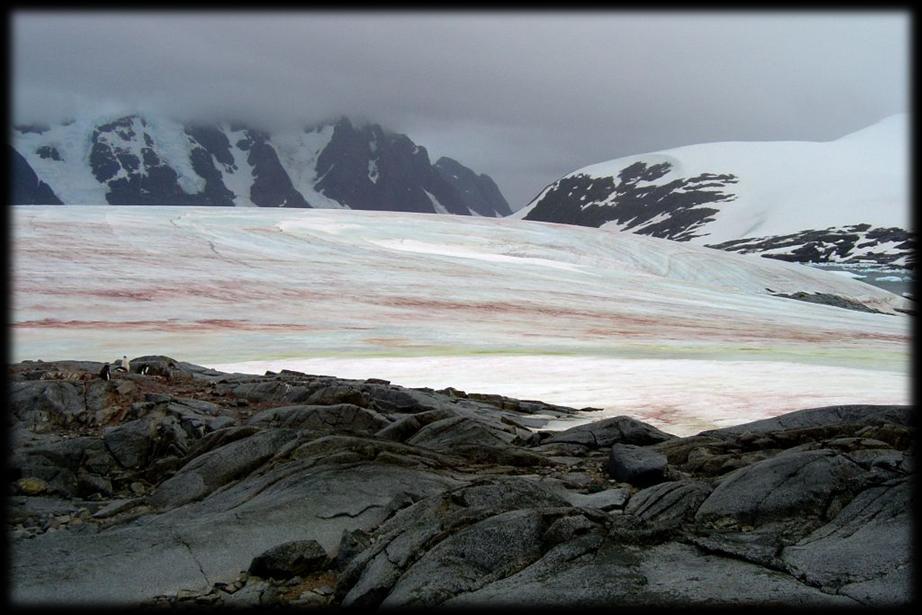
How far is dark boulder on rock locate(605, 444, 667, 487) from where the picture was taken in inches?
348

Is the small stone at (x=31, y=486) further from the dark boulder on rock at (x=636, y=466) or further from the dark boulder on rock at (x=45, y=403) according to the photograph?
the dark boulder on rock at (x=636, y=466)

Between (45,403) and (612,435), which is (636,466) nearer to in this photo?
(612,435)

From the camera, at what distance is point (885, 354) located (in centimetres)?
2405

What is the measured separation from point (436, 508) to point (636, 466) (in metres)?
3.42

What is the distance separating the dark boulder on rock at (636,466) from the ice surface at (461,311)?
4.09 m

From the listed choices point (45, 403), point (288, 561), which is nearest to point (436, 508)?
point (288, 561)

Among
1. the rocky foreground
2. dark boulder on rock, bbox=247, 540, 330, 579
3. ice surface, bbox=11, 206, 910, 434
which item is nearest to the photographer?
the rocky foreground

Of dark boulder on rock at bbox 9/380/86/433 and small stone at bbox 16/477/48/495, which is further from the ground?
dark boulder on rock at bbox 9/380/86/433

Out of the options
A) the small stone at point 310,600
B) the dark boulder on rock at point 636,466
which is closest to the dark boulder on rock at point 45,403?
the small stone at point 310,600

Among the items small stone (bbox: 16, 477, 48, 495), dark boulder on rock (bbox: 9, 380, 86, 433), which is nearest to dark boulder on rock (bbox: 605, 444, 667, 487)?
small stone (bbox: 16, 477, 48, 495)

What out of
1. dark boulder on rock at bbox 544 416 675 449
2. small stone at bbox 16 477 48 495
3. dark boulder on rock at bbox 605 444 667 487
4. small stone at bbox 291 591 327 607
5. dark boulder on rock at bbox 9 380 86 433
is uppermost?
dark boulder on rock at bbox 605 444 667 487

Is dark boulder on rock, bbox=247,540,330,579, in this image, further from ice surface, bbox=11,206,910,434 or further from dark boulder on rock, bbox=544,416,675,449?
ice surface, bbox=11,206,910,434

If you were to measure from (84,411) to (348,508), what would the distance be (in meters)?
6.70

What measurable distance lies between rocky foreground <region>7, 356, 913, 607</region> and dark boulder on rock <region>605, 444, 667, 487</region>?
0.04 meters
